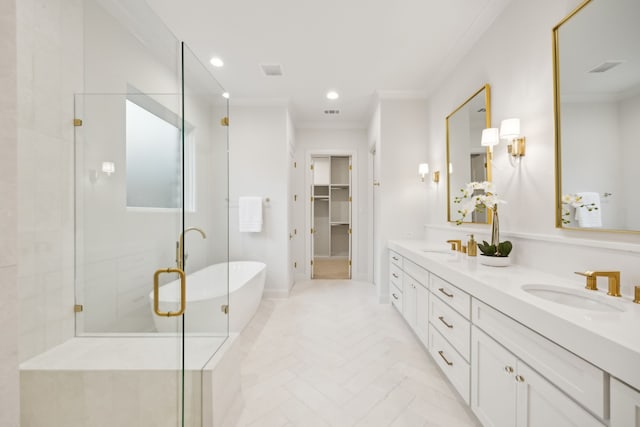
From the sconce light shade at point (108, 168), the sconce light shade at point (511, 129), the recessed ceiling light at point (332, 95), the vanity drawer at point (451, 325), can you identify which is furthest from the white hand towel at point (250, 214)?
the sconce light shade at point (511, 129)

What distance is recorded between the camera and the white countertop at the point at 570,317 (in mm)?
707

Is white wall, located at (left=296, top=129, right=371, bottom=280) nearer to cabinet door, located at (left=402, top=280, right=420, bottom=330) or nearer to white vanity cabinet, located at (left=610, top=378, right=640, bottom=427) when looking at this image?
cabinet door, located at (left=402, top=280, right=420, bottom=330)

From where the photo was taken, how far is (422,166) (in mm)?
3355

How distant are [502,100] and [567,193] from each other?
967 mm

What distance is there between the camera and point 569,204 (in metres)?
1.44

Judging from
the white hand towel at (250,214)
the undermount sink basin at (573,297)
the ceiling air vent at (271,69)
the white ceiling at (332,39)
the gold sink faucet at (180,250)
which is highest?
the ceiling air vent at (271,69)

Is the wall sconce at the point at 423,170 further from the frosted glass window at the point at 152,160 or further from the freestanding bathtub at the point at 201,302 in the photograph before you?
the frosted glass window at the point at 152,160

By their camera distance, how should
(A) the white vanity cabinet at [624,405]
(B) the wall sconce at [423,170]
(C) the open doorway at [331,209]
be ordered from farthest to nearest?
(C) the open doorway at [331,209], (B) the wall sconce at [423,170], (A) the white vanity cabinet at [624,405]

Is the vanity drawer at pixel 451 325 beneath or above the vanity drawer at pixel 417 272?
beneath

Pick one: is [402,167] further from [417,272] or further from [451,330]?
[451,330]

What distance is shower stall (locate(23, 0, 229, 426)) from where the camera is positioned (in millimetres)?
1255

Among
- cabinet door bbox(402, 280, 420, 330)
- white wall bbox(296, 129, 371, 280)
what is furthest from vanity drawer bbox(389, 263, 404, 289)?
white wall bbox(296, 129, 371, 280)

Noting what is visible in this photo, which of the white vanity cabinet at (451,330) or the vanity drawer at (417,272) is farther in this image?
the vanity drawer at (417,272)

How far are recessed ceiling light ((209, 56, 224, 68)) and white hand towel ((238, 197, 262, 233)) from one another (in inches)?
63.4
